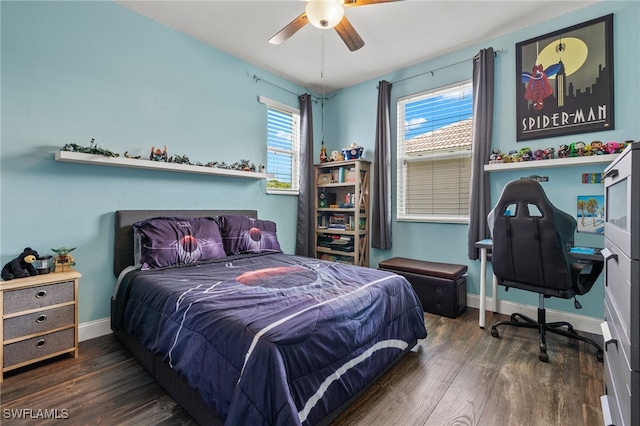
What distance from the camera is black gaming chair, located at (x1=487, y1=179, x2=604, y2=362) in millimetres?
2041

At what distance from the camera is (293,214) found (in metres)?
4.13

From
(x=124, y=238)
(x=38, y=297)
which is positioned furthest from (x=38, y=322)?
(x=124, y=238)

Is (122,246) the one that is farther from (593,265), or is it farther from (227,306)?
(593,265)

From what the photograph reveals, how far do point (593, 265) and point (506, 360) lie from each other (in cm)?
97

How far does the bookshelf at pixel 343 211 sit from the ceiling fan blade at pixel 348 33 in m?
1.61

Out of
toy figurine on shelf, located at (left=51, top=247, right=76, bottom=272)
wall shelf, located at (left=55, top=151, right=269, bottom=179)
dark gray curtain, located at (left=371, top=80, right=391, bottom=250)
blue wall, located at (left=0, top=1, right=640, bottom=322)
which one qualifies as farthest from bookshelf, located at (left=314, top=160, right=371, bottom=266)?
toy figurine on shelf, located at (left=51, top=247, right=76, bottom=272)

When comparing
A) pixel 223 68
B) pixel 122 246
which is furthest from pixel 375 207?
pixel 122 246

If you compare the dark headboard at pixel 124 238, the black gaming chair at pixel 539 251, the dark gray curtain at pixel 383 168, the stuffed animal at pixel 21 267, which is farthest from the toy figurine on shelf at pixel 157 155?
the black gaming chair at pixel 539 251

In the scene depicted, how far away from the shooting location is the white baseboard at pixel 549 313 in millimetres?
2496

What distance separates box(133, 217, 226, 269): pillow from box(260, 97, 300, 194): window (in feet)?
4.17

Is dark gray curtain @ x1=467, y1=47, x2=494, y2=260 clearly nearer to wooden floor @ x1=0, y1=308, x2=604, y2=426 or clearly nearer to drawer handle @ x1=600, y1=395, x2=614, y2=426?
wooden floor @ x1=0, y1=308, x2=604, y2=426

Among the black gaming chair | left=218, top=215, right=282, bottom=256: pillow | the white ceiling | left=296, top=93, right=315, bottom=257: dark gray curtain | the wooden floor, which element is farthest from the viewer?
left=296, top=93, right=315, bottom=257: dark gray curtain

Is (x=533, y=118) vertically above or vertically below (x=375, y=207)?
above

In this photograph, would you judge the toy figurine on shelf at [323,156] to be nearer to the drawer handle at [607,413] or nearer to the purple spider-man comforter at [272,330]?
the purple spider-man comforter at [272,330]
